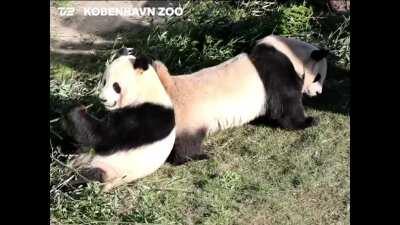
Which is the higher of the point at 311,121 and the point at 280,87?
the point at 280,87

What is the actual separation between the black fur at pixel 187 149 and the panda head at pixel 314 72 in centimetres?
73

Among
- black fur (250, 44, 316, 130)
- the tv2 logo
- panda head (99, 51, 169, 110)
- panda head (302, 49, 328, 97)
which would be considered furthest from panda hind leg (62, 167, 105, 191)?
panda head (302, 49, 328, 97)

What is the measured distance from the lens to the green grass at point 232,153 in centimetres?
299

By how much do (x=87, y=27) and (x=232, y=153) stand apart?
1.25m

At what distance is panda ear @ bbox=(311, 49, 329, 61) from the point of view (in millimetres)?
3582

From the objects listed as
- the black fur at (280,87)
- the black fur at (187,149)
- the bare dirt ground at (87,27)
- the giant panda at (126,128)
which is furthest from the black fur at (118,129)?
the bare dirt ground at (87,27)

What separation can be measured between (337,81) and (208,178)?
116 cm

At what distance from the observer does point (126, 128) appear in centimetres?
302

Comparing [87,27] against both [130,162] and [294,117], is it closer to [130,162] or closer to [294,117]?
[130,162]

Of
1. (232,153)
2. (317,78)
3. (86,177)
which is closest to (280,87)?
(317,78)

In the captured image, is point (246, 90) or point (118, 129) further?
point (246, 90)

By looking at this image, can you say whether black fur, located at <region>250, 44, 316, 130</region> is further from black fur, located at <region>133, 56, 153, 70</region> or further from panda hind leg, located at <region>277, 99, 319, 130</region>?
black fur, located at <region>133, 56, 153, 70</region>

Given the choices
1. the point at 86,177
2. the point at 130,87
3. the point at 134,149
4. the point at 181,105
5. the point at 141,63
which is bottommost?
the point at 86,177
